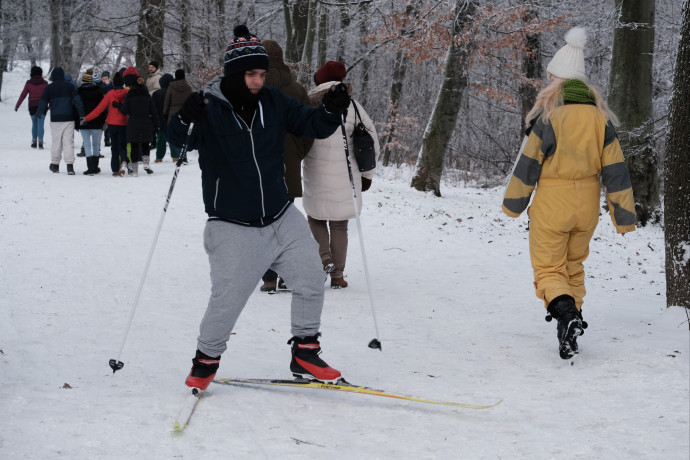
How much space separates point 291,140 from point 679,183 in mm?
3212

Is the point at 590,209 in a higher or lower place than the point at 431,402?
higher

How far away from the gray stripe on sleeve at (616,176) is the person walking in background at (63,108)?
12.2 meters

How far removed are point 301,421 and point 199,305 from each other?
120 inches

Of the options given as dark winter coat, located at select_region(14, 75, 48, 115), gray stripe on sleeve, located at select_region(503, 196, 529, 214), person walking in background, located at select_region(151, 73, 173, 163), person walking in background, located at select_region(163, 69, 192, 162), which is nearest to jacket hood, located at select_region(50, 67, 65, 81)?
person walking in background, located at select_region(151, 73, 173, 163)

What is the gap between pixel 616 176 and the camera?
4.95 meters

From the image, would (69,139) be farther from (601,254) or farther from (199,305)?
(601,254)

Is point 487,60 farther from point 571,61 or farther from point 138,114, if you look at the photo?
point 571,61

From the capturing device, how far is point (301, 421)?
3990 mm

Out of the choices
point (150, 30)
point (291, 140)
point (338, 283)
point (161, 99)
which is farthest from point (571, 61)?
point (150, 30)

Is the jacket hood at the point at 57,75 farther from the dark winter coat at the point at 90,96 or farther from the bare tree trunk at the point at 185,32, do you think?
the bare tree trunk at the point at 185,32

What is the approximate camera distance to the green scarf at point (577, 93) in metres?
4.95

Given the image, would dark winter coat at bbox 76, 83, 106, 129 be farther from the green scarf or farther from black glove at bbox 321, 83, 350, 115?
the green scarf

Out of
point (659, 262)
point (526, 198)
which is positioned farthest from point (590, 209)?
point (659, 262)

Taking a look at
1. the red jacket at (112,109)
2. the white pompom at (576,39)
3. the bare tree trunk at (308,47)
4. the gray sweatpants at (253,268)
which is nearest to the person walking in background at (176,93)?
the red jacket at (112,109)
